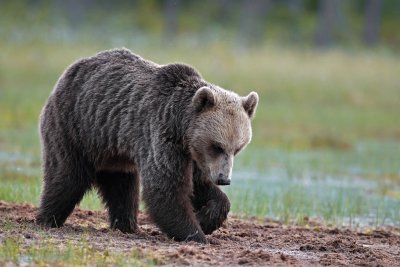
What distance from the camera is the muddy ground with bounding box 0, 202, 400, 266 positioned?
7.48m

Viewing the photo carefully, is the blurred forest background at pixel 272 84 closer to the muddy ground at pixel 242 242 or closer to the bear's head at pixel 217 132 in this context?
the muddy ground at pixel 242 242

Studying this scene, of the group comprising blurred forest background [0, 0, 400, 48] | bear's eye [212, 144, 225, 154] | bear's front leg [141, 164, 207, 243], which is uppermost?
blurred forest background [0, 0, 400, 48]

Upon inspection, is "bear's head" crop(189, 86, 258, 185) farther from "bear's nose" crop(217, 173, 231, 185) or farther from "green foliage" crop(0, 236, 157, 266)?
"green foliage" crop(0, 236, 157, 266)

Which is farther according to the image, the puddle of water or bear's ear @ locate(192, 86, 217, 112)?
the puddle of water

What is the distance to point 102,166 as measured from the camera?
916 centimetres

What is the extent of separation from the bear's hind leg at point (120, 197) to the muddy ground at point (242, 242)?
163 millimetres

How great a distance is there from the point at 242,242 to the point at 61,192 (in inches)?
74.5

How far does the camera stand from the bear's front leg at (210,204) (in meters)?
8.48

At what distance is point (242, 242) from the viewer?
8781 mm

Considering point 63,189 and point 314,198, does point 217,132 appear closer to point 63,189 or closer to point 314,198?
point 63,189

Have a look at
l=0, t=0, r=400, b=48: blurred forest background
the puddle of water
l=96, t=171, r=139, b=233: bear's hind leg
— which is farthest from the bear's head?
l=0, t=0, r=400, b=48: blurred forest background

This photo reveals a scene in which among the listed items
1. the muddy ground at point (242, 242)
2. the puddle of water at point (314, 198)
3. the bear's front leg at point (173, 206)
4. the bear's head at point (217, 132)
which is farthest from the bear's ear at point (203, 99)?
the puddle of water at point (314, 198)

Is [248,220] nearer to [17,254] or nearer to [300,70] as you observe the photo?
[17,254]

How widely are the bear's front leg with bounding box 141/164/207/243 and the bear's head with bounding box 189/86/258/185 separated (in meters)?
0.29
